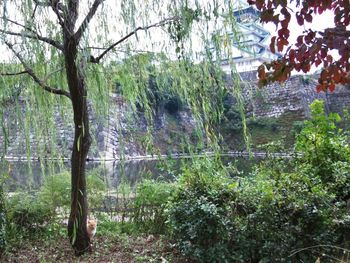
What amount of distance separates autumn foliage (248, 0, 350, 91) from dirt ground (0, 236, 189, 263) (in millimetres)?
2068

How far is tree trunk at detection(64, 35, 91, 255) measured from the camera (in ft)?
8.94

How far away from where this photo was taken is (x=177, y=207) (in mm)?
3166

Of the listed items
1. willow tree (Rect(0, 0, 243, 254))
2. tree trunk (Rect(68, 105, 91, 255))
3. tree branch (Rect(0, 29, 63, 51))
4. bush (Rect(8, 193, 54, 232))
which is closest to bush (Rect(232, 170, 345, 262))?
willow tree (Rect(0, 0, 243, 254))

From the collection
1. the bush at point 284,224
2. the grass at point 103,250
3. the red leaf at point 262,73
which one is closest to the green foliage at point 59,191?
the grass at point 103,250

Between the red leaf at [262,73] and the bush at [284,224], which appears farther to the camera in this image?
the bush at [284,224]

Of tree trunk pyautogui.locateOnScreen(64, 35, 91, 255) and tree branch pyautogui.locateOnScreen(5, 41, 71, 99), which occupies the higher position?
tree branch pyautogui.locateOnScreen(5, 41, 71, 99)

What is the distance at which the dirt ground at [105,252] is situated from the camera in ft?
10.5

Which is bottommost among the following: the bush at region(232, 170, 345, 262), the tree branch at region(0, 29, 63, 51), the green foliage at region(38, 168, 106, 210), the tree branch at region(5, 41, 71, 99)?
the bush at region(232, 170, 345, 262)

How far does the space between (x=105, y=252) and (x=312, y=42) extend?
2651mm

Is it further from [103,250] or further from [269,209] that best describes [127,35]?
[103,250]

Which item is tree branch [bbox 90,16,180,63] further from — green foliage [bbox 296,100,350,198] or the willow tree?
green foliage [bbox 296,100,350,198]

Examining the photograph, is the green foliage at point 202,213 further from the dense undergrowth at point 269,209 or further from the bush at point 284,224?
the bush at point 284,224

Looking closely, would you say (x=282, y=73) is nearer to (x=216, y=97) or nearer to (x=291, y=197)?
(x=216, y=97)

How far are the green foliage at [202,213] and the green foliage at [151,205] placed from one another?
87 cm
